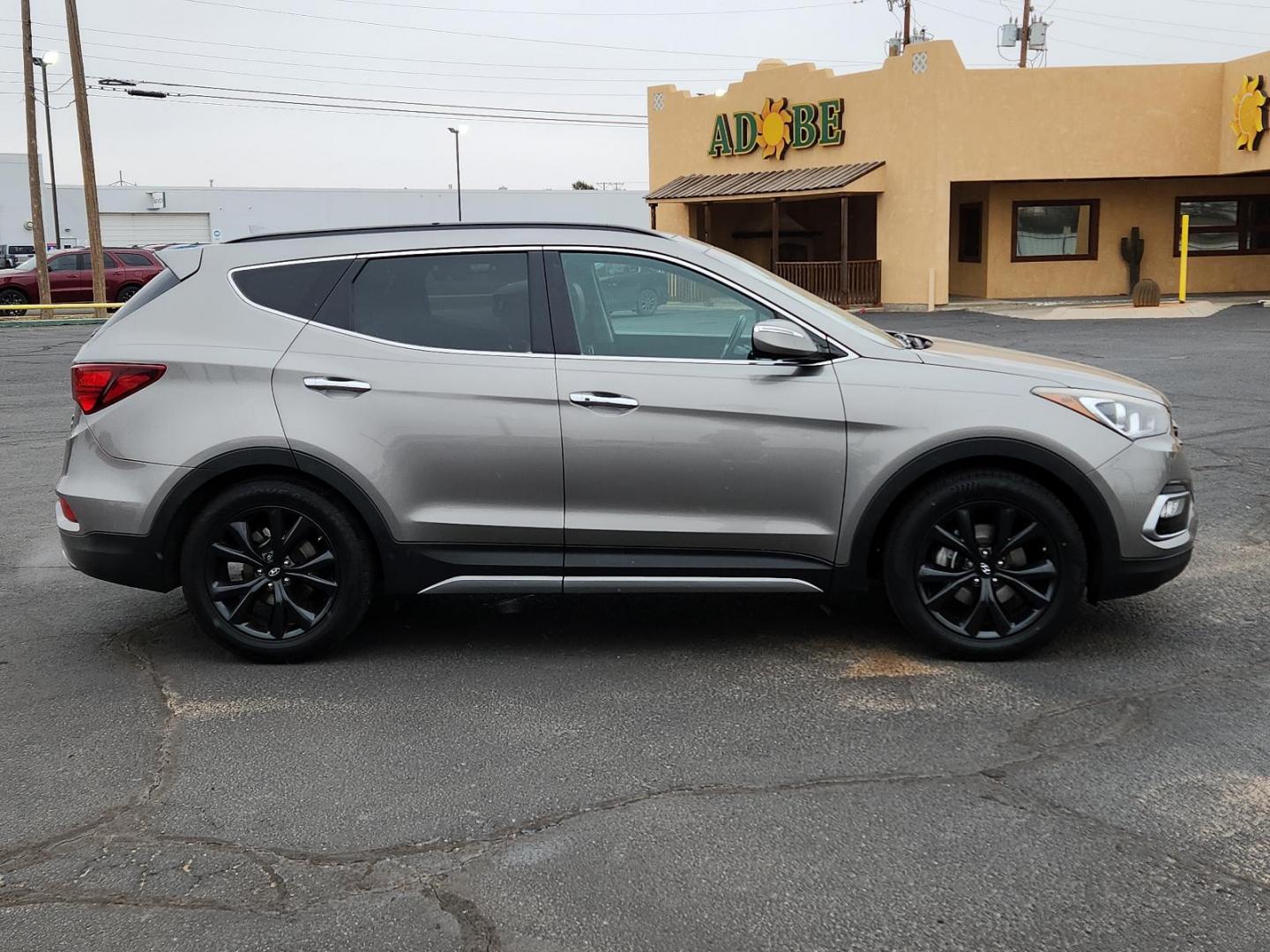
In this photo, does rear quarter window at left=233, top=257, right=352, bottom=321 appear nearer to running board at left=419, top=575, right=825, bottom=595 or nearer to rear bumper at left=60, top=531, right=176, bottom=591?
rear bumper at left=60, top=531, right=176, bottom=591

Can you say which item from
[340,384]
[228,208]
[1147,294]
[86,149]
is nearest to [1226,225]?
[1147,294]

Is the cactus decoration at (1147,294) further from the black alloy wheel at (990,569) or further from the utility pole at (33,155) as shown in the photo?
the utility pole at (33,155)

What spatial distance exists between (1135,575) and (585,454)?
2.25 meters

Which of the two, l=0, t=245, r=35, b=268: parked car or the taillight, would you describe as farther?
l=0, t=245, r=35, b=268: parked car

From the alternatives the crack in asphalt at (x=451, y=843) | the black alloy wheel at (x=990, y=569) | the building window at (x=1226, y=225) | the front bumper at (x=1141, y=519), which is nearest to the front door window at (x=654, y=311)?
the black alloy wheel at (x=990, y=569)

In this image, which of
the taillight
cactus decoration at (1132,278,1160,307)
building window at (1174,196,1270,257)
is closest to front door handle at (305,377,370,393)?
the taillight

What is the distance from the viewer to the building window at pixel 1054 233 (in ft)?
95.6

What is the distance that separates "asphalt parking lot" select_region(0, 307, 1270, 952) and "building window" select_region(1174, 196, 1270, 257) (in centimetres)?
2572

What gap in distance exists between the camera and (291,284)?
17.3ft

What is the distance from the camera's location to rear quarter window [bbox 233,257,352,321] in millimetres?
5230

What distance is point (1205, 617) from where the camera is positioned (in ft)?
18.7

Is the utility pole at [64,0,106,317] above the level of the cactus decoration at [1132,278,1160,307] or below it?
above

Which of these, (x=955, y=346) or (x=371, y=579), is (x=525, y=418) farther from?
(x=955, y=346)

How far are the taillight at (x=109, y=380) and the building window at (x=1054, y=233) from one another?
88.6 feet
